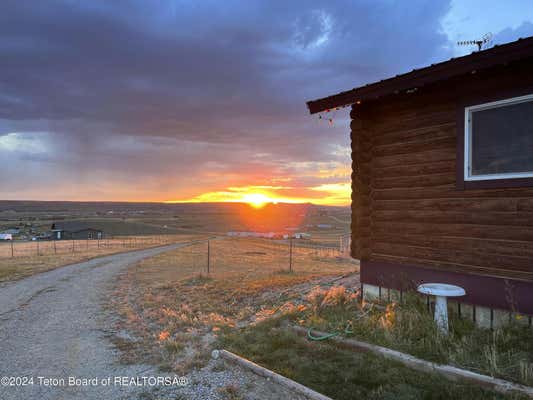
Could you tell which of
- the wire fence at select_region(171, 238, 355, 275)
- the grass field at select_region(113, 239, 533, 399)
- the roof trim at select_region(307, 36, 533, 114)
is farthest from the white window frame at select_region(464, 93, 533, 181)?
the wire fence at select_region(171, 238, 355, 275)

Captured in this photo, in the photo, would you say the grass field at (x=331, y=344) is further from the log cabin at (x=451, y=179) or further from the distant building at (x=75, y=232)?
the distant building at (x=75, y=232)

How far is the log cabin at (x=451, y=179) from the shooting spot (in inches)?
218

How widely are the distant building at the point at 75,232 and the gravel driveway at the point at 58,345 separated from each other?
83.1 m

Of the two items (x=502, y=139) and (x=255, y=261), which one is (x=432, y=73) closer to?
(x=502, y=139)

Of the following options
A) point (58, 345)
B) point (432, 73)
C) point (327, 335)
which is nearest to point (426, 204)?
point (432, 73)

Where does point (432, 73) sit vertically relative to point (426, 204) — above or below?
above

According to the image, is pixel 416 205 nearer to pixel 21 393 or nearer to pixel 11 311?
pixel 21 393

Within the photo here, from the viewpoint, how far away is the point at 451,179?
248 inches

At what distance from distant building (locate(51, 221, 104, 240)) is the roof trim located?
91.7 metres

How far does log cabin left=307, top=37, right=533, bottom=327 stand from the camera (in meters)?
5.54

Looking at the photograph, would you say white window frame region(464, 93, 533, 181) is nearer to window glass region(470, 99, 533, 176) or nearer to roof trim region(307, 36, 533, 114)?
window glass region(470, 99, 533, 176)

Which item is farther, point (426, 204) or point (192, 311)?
point (192, 311)

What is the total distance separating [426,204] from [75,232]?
102 meters

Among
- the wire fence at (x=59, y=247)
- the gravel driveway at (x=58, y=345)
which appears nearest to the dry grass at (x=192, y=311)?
the gravel driveway at (x=58, y=345)
